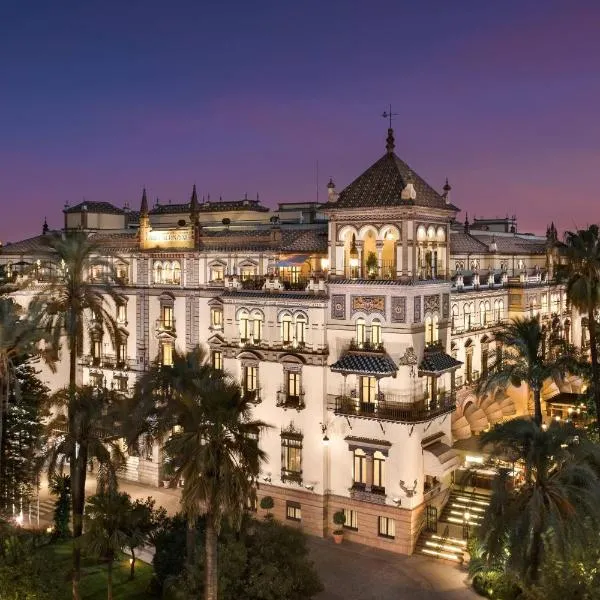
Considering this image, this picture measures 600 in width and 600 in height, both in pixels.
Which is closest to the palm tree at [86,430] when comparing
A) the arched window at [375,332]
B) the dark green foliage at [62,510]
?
the dark green foliage at [62,510]

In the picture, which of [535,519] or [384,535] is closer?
[535,519]

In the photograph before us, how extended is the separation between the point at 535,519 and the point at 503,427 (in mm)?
3692

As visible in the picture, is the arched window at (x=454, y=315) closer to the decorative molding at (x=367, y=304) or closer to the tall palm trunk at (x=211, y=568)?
the decorative molding at (x=367, y=304)

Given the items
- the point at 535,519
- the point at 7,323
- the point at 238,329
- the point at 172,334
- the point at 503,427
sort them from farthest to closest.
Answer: the point at 172,334, the point at 238,329, the point at 7,323, the point at 503,427, the point at 535,519

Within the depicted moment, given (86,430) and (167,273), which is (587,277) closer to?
(86,430)

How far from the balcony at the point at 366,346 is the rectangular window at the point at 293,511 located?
10711 mm

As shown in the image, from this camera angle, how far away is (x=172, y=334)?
53562mm

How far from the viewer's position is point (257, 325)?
4703cm

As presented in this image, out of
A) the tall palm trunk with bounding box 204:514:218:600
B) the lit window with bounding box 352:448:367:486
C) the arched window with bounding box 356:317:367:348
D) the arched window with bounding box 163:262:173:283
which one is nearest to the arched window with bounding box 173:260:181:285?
the arched window with bounding box 163:262:173:283

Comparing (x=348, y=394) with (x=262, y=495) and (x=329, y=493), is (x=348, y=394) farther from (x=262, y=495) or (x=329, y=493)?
(x=262, y=495)

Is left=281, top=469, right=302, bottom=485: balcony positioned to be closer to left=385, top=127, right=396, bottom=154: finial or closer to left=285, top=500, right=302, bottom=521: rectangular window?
left=285, top=500, right=302, bottom=521: rectangular window

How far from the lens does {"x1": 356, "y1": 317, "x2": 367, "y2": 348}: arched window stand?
4244 cm

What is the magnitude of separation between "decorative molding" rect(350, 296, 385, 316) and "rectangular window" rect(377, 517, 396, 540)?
12.0 m

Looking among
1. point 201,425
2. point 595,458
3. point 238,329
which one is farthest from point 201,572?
point 238,329
